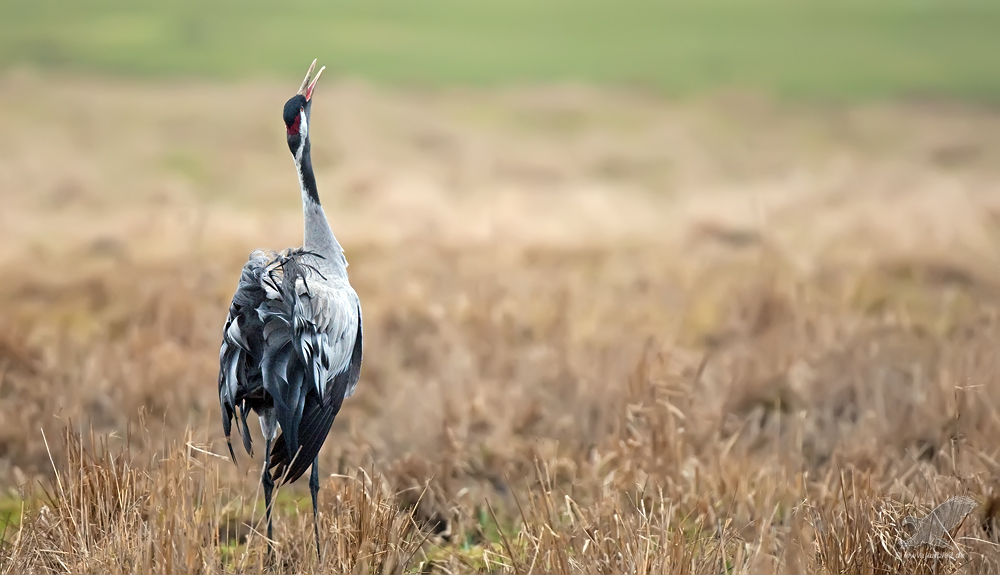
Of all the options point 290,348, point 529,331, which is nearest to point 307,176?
point 290,348

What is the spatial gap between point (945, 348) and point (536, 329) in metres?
3.00

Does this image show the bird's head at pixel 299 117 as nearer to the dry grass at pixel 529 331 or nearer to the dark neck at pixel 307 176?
the dark neck at pixel 307 176

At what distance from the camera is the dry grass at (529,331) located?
3.56 m

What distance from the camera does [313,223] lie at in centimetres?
362

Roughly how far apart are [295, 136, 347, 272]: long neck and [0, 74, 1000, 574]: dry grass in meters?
0.77

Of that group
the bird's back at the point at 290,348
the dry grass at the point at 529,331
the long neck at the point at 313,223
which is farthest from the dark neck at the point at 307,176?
the dry grass at the point at 529,331

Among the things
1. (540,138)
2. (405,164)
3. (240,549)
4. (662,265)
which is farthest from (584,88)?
(240,549)

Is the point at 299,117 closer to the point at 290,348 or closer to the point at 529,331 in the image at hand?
the point at 290,348

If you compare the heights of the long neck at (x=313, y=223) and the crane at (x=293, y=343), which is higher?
the long neck at (x=313, y=223)

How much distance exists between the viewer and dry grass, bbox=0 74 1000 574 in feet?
11.7

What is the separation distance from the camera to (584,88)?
17031 millimetres

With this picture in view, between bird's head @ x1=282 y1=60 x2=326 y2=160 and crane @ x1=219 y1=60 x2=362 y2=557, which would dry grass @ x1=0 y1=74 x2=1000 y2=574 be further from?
bird's head @ x1=282 y1=60 x2=326 y2=160

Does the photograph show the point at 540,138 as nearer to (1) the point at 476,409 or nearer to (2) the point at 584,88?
(2) the point at 584,88

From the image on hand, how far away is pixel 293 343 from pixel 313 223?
1.71ft
